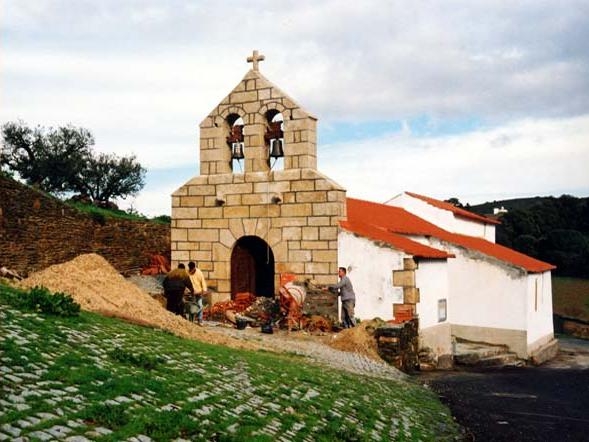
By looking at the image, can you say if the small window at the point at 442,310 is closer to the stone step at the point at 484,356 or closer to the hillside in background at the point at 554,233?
the stone step at the point at 484,356

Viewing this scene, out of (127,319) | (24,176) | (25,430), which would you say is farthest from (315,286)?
(24,176)

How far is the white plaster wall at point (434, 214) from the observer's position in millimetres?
29266

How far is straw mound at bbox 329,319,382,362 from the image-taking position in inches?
590

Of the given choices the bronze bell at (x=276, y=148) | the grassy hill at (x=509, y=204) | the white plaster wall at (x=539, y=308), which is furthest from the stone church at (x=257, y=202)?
the grassy hill at (x=509, y=204)

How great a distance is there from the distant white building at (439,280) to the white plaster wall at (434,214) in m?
0.04

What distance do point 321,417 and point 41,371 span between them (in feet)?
11.4

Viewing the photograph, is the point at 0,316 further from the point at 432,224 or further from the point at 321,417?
the point at 432,224

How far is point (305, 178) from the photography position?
1880 centimetres

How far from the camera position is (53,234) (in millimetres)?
20438

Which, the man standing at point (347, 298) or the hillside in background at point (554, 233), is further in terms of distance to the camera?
the hillside in background at point (554, 233)

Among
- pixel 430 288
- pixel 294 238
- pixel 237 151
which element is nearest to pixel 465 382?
pixel 430 288

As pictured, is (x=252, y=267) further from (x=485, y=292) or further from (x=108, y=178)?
(x=108, y=178)

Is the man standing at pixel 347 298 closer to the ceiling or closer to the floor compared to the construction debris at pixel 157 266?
closer to the floor

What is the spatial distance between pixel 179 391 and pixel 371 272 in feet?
37.0
